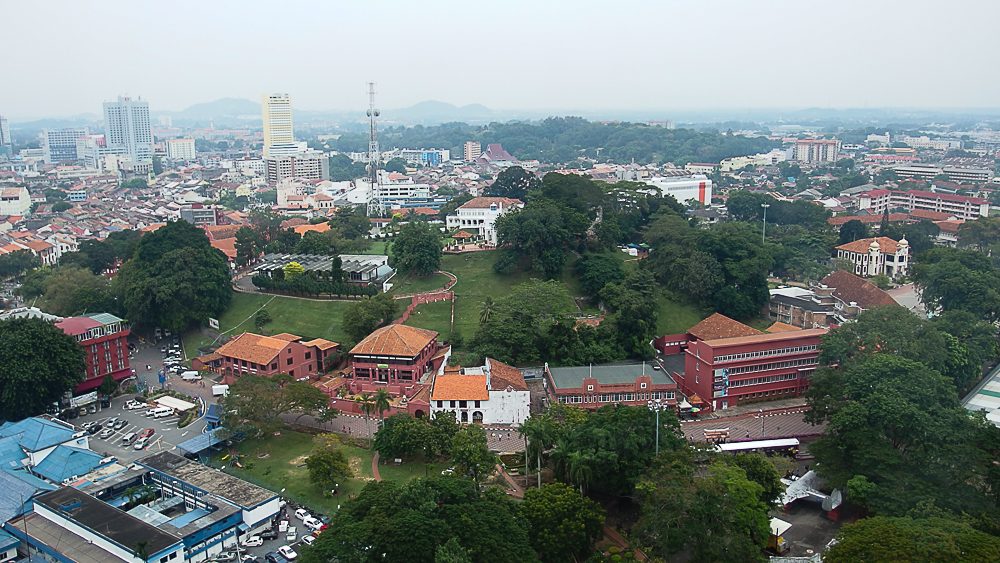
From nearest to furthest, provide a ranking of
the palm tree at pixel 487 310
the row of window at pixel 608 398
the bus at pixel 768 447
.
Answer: the bus at pixel 768 447, the row of window at pixel 608 398, the palm tree at pixel 487 310

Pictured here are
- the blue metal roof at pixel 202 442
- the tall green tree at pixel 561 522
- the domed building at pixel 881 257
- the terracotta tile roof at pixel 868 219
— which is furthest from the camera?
the terracotta tile roof at pixel 868 219

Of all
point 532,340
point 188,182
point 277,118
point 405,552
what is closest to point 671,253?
point 532,340

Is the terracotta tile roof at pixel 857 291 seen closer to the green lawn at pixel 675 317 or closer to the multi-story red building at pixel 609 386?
the green lawn at pixel 675 317

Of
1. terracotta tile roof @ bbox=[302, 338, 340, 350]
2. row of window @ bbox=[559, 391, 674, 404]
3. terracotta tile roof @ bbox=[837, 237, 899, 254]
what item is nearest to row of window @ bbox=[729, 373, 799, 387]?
row of window @ bbox=[559, 391, 674, 404]

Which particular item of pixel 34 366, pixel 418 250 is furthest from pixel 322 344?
pixel 34 366

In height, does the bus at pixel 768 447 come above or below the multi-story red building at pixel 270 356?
below

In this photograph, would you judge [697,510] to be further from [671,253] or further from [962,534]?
[671,253]

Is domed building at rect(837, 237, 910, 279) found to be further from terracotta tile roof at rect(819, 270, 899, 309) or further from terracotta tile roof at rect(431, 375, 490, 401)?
terracotta tile roof at rect(431, 375, 490, 401)

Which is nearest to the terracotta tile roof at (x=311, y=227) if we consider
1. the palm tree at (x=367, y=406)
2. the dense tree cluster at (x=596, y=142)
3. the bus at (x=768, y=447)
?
the palm tree at (x=367, y=406)
